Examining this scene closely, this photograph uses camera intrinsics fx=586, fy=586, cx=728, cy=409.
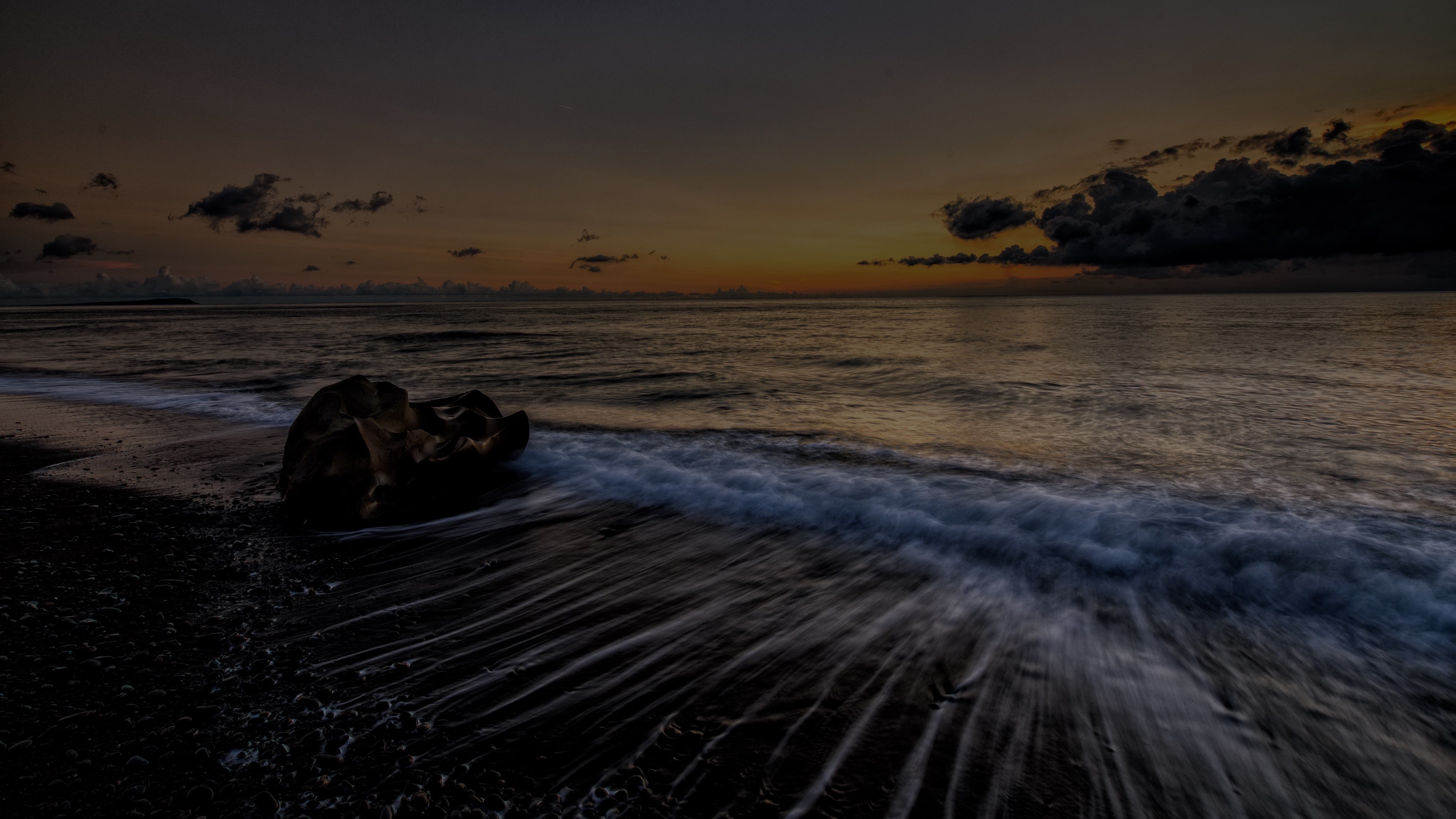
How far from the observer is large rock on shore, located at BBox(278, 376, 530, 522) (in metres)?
4.52

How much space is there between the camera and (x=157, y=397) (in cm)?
1073

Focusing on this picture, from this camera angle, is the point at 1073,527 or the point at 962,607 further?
the point at 1073,527

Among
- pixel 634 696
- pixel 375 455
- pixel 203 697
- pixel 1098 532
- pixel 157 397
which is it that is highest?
pixel 375 455

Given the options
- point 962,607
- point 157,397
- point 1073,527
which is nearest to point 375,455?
point 962,607

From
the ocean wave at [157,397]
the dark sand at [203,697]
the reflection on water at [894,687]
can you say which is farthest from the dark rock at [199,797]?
the ocean wave at [157,397]

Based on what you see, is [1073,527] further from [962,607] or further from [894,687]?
[894,687]

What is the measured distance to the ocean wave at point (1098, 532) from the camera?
339 centimetres

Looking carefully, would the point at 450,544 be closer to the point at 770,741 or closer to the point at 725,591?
the point at 725,591

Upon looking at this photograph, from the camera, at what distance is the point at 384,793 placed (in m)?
1.92

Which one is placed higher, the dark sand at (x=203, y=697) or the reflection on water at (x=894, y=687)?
the dark sand at (x=203, y=697)

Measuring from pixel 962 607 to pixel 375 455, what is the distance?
4.54 metres

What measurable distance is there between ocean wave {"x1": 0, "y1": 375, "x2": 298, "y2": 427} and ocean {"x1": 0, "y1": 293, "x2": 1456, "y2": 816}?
36 cm

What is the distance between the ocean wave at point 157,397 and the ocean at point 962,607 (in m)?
0.36

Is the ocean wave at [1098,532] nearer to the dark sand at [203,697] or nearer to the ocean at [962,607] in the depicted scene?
the ocean at [962,607]
